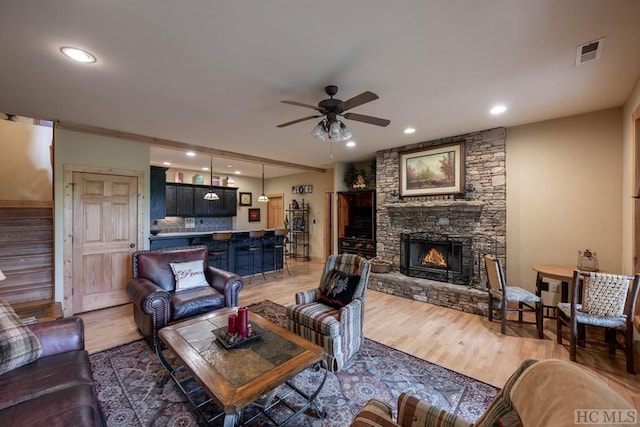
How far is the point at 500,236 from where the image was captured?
13.4 feet

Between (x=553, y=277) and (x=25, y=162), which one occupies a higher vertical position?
(x=25, y=162)

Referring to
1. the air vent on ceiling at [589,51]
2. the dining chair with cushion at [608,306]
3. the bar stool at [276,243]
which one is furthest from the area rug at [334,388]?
the bar stool at [276,243]

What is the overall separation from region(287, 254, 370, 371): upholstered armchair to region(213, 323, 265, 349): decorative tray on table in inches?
24.3

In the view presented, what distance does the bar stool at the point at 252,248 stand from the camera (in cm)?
591

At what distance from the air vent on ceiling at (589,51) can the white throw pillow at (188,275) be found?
4.37 m

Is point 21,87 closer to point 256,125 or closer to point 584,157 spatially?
point 256,125

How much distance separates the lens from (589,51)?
2109mm

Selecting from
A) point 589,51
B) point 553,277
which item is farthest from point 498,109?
point 553,277

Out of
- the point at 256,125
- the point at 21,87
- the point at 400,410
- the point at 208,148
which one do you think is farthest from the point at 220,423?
the point at 208,148

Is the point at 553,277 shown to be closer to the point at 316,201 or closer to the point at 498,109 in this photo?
the point at 498,109

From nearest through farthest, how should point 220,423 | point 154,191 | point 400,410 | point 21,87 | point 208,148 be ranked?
point 400,410, point 220,423, point 21,87, point 154,191, point 208,148

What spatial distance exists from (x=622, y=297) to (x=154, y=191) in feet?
21.1

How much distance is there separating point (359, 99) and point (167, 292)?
9.26 ft

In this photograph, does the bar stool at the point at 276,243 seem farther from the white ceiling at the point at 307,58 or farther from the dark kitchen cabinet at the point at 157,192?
the white ceiling at the point at 307,58
